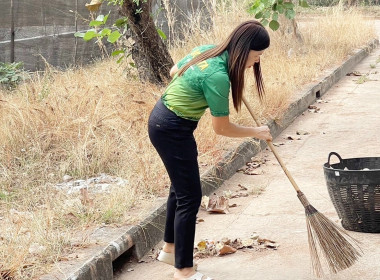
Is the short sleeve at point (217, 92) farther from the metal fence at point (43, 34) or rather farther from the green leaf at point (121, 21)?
the metal fence at point (43, 34)

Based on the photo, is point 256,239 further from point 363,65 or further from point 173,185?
point 363,65

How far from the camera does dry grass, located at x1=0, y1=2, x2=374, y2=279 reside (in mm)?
5434

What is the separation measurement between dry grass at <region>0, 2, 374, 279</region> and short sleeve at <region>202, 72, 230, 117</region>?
1379mm

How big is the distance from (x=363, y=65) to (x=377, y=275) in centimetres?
1207

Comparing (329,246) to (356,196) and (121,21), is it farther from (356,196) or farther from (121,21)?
(121,21)

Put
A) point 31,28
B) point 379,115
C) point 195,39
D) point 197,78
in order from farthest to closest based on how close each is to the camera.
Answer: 1. point 195,39
2. point 31,28
3. point 379,115
4. point 197,78

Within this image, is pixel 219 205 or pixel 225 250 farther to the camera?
pixel 219 205

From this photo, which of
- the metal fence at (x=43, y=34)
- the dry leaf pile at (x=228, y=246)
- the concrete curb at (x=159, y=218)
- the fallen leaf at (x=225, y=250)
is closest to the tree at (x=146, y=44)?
the metal fence at (x=43, y=34)

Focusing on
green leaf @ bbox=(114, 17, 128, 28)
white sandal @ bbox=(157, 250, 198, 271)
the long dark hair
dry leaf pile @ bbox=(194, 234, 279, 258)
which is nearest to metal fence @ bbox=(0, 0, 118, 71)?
green leaf @ bbox=(114, 17, 128, 28)

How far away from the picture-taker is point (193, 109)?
508cm

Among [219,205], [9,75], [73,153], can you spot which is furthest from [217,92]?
[9,75]

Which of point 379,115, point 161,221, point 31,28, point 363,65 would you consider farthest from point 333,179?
point 363,65

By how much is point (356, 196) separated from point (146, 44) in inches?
196

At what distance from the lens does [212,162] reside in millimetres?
7840
